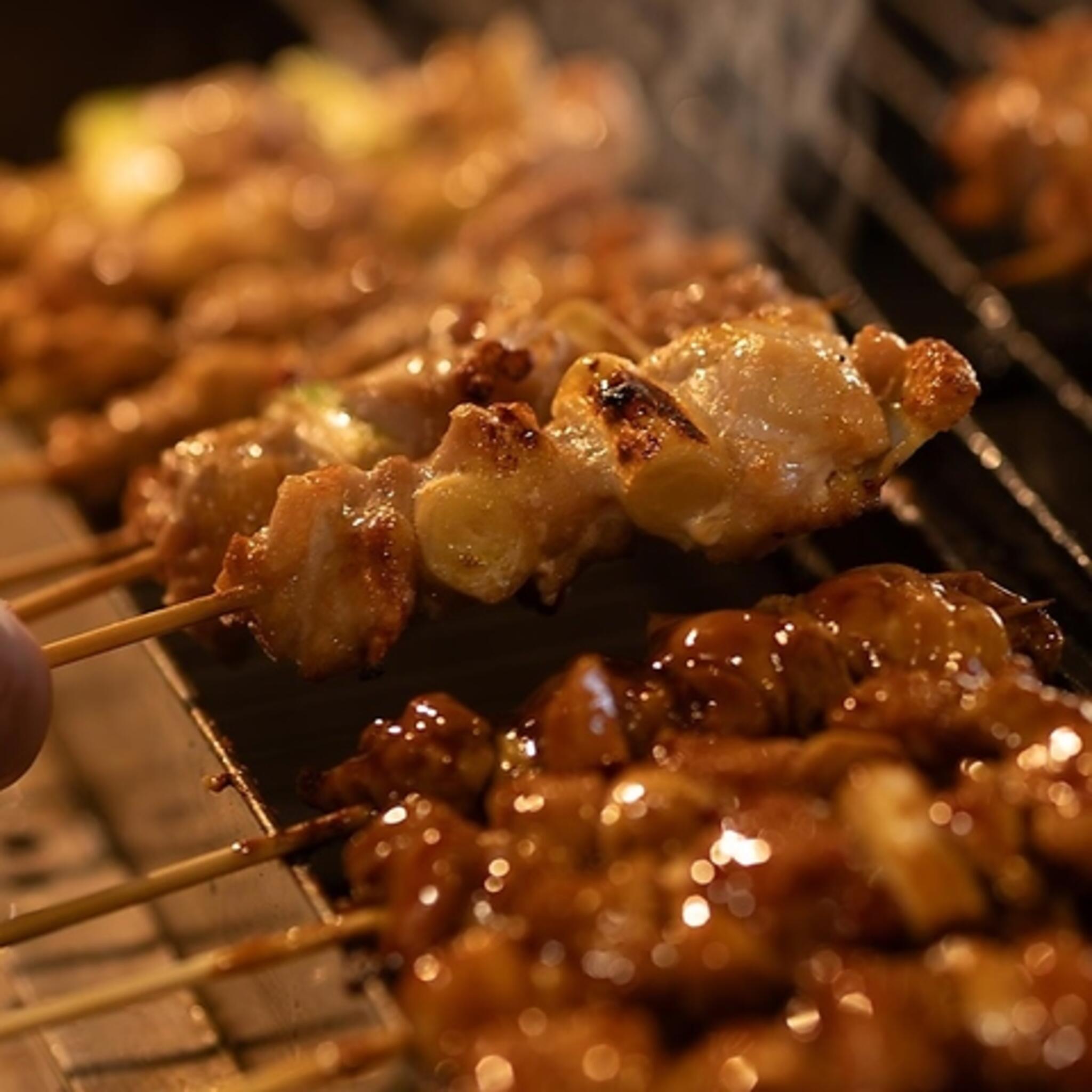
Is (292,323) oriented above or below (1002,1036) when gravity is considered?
below

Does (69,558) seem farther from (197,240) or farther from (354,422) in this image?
(197,240)

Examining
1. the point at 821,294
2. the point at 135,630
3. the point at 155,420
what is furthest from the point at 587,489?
the point at 821,294

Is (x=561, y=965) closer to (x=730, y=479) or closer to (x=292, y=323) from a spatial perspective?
(x=730, y=479)

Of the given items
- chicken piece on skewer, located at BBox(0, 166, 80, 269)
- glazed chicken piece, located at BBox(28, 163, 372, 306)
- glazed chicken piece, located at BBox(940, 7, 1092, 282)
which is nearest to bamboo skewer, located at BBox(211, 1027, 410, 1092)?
Result: glazed chicken piece, located at BBox(940, 7, 1092, 282)

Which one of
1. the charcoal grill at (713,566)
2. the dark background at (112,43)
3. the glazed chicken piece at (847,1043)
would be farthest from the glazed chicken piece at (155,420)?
the dark background at (112,43)

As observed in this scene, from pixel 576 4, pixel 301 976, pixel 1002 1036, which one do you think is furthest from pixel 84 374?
pixel 1002 1036

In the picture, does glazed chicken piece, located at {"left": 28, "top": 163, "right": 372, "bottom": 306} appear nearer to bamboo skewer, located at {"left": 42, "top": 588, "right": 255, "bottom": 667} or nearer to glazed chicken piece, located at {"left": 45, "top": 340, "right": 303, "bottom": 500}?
glazed chicken piece, located at {"left": 45, "top": 340, "right": 303, "bottom": 500}
